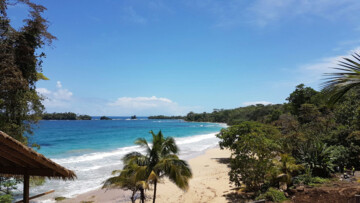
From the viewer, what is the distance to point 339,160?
1145 cm

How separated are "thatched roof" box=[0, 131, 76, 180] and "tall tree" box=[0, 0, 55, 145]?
4.45 meters

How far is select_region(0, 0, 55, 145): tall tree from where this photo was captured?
840cm

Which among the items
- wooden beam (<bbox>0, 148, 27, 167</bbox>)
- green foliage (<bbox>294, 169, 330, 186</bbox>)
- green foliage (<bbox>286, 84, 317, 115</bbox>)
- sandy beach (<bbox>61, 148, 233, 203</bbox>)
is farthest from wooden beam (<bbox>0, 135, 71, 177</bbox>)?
green foliage (<bbox>286, 84, 317, 115</bbox>)

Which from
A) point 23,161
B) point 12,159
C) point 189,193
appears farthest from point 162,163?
point 12,159

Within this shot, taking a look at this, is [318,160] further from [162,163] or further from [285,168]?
[162,163]

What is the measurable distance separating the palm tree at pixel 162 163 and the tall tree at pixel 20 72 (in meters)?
4.52

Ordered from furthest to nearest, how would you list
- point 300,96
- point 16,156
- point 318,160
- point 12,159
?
point 300,96 < point 318,160 < point 12,159 < point 16,156

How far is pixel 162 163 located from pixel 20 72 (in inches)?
256

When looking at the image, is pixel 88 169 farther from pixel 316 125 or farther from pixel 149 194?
pixel 316 125

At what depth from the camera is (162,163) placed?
31.8 feet

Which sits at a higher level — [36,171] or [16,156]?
[16,156]

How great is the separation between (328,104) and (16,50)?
1042 cm

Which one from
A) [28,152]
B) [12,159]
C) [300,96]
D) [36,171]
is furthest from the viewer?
[300,96]

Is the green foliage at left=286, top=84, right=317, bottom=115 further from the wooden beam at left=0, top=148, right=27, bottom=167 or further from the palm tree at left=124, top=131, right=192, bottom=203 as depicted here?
the wooden beam at left=0, top=148, right=27, bottom=167
